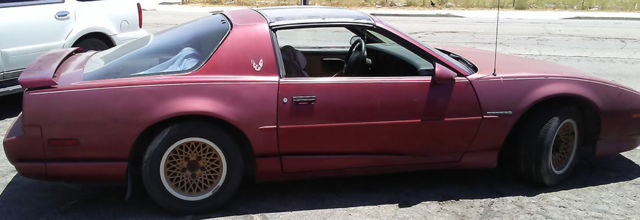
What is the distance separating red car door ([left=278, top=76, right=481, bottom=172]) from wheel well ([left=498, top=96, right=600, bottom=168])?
0.39m

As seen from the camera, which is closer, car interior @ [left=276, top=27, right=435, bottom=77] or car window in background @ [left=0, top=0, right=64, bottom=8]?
car interior @ [left=276, top=27, right=435, bottom=77]

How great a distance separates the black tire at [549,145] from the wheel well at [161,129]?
6.20ft

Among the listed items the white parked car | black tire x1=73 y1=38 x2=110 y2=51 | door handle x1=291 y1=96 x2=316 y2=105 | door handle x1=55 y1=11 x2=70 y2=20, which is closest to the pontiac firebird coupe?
door handle x1=291 y1=96 x2=316 y2=105

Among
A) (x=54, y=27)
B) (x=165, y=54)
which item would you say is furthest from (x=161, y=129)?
(x=54, y=27)

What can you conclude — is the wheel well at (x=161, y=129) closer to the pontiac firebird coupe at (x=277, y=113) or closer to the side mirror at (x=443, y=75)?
the pontiac firebird coupe at (x=277, y=113)

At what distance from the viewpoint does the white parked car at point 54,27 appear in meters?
6.55

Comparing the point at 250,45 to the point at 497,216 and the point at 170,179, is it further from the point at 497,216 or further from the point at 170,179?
the point at 497,216

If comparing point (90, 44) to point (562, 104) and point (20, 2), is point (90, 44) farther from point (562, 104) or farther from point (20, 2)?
point (562, 104)

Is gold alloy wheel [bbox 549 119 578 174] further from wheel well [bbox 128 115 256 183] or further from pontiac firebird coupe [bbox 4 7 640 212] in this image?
wheel well [bbox 128 115 256 183]

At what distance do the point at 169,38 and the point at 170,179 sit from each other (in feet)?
3.61

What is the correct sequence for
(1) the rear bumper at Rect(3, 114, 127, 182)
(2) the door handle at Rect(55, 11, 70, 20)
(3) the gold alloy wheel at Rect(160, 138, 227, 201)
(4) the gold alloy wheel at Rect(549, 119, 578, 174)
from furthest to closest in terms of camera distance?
(2) the door handle at Rect(55, 11, 70, 20) < (4) the gold alloy wheel at Rect(549, 119, 578, 174) < (3) the gold alloy wheel at Rect(160, 138, 227, 201) < (1) the rear bumper at Rect(3, 114, 127, 182)

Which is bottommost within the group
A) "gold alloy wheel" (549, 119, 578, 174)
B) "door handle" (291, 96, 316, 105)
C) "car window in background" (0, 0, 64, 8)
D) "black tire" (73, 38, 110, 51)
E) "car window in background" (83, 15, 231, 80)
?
"gold alloy wheel" (549, 119, 578, 174)

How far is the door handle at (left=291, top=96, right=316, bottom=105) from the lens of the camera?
4137 millimetres

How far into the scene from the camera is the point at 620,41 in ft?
43.5
